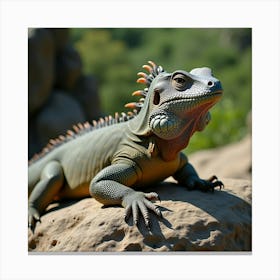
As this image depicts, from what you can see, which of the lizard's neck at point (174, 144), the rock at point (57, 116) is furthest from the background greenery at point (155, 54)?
the lizard's neck at point (174, 144)

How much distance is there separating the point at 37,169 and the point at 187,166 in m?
1.60

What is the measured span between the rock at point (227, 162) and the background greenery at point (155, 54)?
41.9ft

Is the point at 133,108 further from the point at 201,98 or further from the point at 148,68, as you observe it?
the point at 201,98

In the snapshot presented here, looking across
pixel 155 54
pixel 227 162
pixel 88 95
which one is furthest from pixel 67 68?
pixel 155 54

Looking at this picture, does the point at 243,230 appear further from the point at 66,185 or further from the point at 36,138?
the point at 36,138

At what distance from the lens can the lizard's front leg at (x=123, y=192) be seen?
4609mm

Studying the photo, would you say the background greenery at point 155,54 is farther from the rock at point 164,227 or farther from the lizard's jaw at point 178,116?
the lizard's jaw at point 178,116

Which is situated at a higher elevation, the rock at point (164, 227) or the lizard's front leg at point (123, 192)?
the lizard's front leg at point (123, 192)

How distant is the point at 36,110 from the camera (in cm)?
1104

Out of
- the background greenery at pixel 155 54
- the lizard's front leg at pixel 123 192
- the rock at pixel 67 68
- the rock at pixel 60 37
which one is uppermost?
the background greenery at pixel 155 54

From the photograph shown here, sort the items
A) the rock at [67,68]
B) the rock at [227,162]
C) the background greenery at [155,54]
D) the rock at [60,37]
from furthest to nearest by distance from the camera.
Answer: the background greenery at [155,54]
the rock at [67,68]
the rock at [60,37]
the rock at [227,162]

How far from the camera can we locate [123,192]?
4.80 meters

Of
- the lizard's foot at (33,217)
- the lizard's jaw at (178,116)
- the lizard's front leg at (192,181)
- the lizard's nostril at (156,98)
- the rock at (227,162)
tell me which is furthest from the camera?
the rock at (227,162)
